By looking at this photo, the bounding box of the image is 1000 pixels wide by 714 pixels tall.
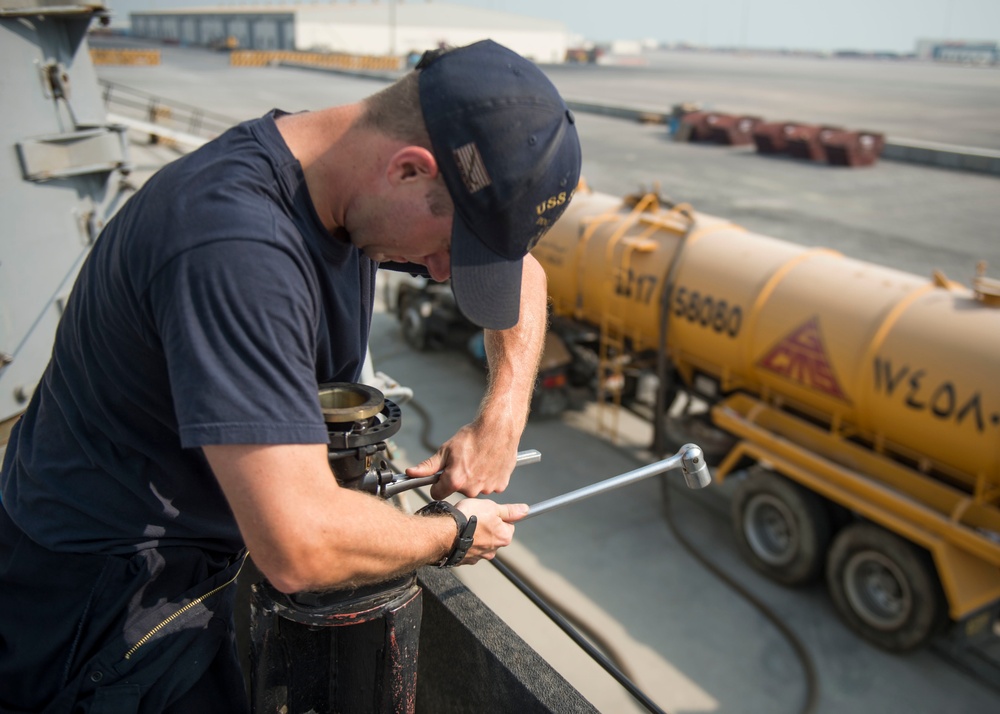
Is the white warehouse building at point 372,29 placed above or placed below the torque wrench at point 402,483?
below

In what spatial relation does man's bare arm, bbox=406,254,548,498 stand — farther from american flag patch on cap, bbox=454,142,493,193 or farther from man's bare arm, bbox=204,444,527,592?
american flag patch on cap, bbox=454,142,493,193

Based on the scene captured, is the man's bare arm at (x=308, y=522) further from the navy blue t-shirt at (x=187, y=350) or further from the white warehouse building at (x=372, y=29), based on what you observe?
the white warehouse building at (x=372, y=29)

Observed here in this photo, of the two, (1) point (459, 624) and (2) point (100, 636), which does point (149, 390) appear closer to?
(2) point (100, 636)

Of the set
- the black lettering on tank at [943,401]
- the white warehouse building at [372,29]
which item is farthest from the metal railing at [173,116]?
the white warehouse building at [372,29]

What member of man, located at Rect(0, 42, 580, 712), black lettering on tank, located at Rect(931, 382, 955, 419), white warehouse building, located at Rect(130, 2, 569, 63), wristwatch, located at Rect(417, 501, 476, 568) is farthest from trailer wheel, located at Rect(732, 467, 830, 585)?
white warehouse building, located at Rect(130, 2, 569, 63)

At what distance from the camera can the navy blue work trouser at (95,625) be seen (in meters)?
1.86

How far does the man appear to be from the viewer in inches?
55.7

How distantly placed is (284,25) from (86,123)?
77.3m

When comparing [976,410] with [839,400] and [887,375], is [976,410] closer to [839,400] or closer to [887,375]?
[887,375]

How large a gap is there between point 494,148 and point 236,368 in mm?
627

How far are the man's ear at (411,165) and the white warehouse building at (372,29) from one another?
70090mm

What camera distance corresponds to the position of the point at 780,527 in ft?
24.6

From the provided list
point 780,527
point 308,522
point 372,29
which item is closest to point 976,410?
point 780,527

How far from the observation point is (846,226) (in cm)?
1803
